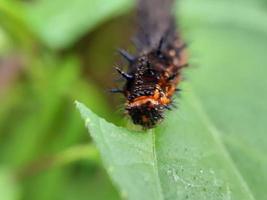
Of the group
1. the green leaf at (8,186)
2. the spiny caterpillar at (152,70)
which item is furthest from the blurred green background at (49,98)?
the spiny caterpillar at (152,70)

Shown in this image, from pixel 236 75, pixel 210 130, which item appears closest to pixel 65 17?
pixel 236 75

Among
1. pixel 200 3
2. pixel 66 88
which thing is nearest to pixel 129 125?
pixel 66 88

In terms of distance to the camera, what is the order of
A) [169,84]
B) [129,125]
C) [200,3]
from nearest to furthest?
[129,125]
[169,84]
[200,3]

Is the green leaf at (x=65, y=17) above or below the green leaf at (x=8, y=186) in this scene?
above

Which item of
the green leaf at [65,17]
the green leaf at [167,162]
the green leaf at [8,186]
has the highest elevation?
the green leaf at [167,162]

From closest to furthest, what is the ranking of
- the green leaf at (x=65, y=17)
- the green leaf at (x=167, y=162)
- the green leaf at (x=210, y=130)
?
1. the green leaf at (x=167, y=162)
2. the green leaf at (x=210, y=130)
3. the green leaf at (x=65, y=17)

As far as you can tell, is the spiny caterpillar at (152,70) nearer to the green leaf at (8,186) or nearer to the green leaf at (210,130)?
the green leaf at (210,130)

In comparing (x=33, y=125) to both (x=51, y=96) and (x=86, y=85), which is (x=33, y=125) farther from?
(x=86, y=85)
